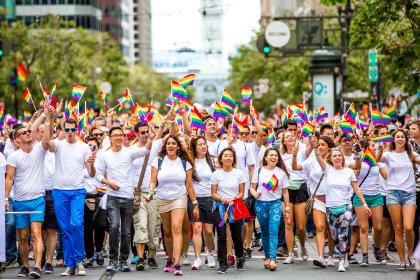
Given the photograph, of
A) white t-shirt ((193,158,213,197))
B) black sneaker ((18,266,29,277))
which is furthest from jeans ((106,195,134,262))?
→ black sneaker ((18,266,29,277))

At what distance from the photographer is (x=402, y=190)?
544 inches

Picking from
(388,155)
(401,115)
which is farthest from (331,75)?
(388,155)

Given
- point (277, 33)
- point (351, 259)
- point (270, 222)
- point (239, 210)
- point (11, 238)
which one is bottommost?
point (351, 259)

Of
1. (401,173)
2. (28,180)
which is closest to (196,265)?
(28,180)

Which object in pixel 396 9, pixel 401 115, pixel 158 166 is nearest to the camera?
pixel 158 166

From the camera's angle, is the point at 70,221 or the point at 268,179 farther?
the point at 268,179

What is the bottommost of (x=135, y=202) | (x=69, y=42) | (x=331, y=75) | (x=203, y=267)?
(x=203, y=267)

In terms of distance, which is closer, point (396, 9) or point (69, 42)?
point (396, 9)

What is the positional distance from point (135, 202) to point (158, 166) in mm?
1073

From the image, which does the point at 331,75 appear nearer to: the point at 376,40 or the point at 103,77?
the point at 376,40

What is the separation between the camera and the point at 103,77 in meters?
67.7

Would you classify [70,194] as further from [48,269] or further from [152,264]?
[152,264]

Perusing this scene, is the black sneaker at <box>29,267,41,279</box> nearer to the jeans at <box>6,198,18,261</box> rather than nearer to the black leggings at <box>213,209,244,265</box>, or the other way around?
the jeans at <box>6,198,18,261</box>

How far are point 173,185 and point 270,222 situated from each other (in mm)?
1477
